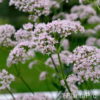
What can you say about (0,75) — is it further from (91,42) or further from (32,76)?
(32,76)

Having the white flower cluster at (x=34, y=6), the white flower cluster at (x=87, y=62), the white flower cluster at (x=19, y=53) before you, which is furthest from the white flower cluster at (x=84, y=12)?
the white flower cluster at (x=87, y=62)

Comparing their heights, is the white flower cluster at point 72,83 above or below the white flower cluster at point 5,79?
below

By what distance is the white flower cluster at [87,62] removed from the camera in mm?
2293

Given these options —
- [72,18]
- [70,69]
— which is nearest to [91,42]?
[72,18]

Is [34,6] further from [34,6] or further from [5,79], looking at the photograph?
[5,79]

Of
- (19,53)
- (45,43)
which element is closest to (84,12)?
(19,53)

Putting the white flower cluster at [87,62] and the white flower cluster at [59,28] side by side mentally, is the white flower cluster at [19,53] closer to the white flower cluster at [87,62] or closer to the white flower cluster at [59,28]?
the white flower cluster at [59,28]

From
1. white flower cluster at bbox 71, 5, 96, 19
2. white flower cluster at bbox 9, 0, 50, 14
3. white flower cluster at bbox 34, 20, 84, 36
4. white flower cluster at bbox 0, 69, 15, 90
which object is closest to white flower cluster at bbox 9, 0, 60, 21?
white flower cluster at bbox 9, 0, 50, 14

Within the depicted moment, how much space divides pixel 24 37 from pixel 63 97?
1.52 ft

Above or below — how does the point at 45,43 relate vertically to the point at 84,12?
above

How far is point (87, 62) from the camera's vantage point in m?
2.29

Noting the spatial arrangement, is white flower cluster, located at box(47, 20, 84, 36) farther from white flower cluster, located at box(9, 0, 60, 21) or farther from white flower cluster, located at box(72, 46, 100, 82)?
white flower cluster, located at box(9, 0, 60, 21)

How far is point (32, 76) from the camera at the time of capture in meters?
10.2

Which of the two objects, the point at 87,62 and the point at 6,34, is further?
the point at 6,34
